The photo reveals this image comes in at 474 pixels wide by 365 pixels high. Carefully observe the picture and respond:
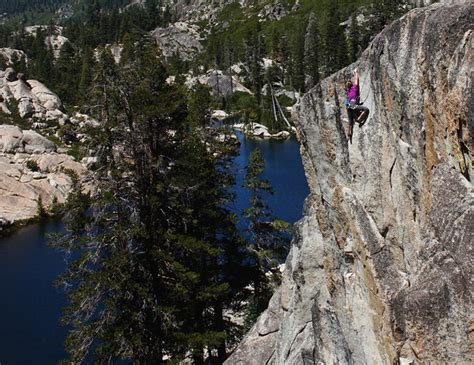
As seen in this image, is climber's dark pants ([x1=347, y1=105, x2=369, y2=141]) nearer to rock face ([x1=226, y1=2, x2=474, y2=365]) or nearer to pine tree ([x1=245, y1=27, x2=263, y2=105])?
rock face ([x1=226, y1=2, x2=474, y2=365])

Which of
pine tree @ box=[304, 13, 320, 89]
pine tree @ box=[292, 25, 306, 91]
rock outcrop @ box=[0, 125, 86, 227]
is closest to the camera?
rock outcrop @ box=[0, 125, 86, 227]

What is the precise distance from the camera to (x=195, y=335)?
2034cm

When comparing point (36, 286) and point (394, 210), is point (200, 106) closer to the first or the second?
point (394, 210)

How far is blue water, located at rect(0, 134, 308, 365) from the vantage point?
115ft

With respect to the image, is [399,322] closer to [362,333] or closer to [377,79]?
[362,333]

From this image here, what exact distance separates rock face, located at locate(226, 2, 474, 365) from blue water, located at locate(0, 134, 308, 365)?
50.9 feet

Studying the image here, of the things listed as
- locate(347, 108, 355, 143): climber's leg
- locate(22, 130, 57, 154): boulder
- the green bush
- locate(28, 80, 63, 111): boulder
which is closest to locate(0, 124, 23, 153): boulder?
locate(22, 130, 57, 154): boulder

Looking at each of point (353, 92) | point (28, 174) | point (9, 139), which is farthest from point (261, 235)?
point (9, 139)

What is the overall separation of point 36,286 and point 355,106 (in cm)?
3958

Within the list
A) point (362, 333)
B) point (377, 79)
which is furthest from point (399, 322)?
point (377, 79)

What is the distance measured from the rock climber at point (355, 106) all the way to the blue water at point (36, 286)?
1878 centimetres

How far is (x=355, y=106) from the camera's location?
12344 millimetres

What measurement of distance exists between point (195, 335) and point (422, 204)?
1298 cm

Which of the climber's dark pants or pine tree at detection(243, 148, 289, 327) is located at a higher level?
the climber's dark pants
